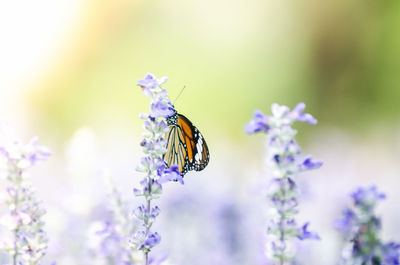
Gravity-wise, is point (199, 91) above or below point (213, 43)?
below

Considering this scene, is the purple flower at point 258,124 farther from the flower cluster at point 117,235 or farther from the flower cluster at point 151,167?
the flower cluster at point 117,235

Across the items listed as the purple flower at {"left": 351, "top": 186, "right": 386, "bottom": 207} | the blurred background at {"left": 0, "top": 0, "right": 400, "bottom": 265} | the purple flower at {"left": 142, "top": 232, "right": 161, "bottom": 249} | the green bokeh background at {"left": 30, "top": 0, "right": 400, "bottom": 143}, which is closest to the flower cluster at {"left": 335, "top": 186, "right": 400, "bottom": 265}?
the purple flower at {"left": 351, "top": 186, "right": 386, "bottom": 207}

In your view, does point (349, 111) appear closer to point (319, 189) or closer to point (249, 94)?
point (249, 94)

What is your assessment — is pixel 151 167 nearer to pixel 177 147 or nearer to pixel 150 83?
pixel 150 83

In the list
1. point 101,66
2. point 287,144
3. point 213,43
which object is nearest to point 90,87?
point 101,66

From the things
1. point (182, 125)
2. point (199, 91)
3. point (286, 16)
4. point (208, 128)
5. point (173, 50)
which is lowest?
point (182, 125)

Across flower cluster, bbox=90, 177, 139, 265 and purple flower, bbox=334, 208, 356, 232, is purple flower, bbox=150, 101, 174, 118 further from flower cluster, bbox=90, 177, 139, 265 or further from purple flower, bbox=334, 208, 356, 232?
purple flower, bbox=334, 208, 356, 232

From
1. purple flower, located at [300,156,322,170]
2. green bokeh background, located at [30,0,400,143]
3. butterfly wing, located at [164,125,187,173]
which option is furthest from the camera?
green bokeh background, located at [30,0,400,143]
